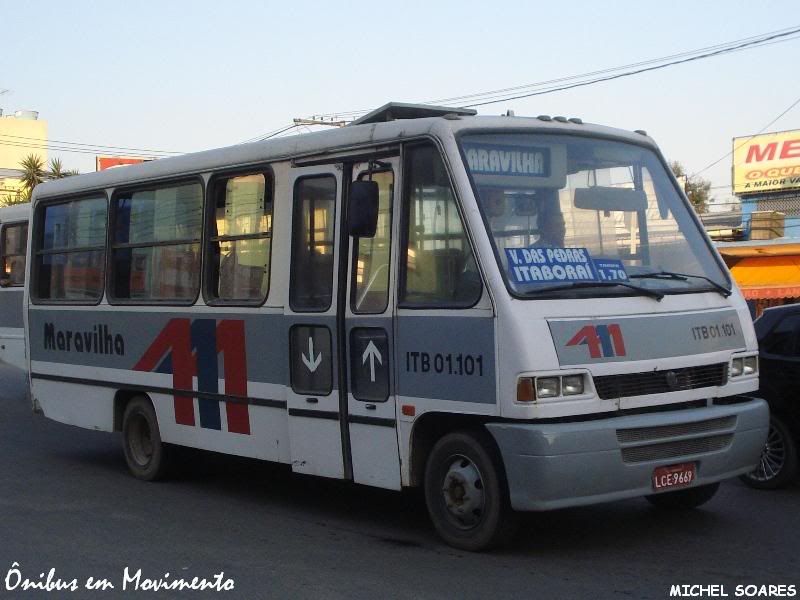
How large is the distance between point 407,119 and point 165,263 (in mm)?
3350

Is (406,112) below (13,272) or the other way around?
the other way around

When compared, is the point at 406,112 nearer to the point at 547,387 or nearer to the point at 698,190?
the point at 547,387

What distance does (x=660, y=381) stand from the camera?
752 centimetres

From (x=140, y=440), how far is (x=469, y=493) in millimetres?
4717

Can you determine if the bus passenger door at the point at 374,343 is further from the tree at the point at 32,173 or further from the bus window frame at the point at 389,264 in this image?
the tree at the point at 32,173

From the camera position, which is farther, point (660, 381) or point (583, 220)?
point (583, 220)

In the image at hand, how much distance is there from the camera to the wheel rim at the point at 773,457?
9734 mm

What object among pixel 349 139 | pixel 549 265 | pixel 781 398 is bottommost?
pixel 781 398

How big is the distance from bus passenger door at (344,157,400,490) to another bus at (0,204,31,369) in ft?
25.7

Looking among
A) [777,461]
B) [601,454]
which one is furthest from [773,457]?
[601,454]

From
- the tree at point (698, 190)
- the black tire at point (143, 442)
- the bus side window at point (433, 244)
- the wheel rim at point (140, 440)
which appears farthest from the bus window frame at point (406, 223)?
the tree at point (698, 190)

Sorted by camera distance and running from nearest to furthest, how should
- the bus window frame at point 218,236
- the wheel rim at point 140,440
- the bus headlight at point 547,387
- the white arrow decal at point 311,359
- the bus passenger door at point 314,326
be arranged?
the bus headlight at point 547,387 < the bus passenger door at point 314,326 < the white arrow decal at point 311,359 < the bus window frame at point 218,236 < the wheel rim at point 140,440

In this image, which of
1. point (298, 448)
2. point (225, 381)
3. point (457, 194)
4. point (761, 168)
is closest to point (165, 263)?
point (225, 381)

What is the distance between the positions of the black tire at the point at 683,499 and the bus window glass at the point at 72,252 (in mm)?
5879
